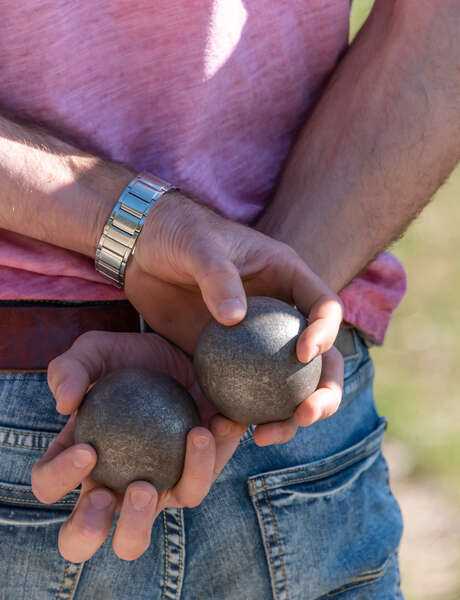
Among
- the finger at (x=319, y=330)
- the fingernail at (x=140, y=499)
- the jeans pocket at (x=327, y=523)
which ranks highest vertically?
the finger at (x=319, y=330)

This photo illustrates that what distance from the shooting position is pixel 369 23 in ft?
9.09

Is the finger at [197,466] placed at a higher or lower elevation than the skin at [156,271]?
lower

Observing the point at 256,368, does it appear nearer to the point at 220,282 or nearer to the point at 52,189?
the point at 220,282

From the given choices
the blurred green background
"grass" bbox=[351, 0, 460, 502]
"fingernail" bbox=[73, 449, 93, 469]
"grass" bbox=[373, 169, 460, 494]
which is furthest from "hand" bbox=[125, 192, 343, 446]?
"grass" bbox=[373, 169, 460, 494]

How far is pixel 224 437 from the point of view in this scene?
7.17 ft

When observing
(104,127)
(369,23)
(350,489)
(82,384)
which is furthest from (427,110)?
(82,384)

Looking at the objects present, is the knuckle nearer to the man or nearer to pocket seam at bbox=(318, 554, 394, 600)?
the man

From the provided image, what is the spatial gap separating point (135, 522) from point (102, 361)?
524mm

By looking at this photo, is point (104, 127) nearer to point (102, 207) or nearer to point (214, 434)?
point (102, 207)

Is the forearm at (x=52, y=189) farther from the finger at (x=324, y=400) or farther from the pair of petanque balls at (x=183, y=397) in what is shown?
the finger at (x=324, y=400)

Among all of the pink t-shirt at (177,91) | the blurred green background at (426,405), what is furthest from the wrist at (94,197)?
the blurred green background at (426,405)

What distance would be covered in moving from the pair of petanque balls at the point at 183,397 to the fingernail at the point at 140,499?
18 centimetres

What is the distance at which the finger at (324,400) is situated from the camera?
6.73 feet

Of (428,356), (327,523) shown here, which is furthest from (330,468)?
(428,356)
